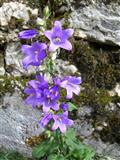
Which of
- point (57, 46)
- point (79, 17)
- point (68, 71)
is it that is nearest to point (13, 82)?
point (68, 71)

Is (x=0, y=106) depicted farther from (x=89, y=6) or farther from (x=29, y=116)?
(x=89, y=6)

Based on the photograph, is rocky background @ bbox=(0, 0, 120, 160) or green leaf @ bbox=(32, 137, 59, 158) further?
rocky background @ bbox=(0, 0, 120, 160)

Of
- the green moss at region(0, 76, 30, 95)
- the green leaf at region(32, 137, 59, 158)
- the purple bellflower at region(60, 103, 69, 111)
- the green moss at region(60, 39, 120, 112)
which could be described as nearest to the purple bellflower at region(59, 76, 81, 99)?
the purple bellflower at region(60, 103, 69, 111)

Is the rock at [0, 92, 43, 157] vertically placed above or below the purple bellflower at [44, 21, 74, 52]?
below

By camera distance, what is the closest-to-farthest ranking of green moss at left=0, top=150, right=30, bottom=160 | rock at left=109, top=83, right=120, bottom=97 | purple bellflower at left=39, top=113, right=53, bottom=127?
purple bellflower at left=39, top=113, right=53, bottom=127 < green moss at left=0, top=150, right=30, bottom=160 < rock at left=109, top=83, right=120, bottom=97

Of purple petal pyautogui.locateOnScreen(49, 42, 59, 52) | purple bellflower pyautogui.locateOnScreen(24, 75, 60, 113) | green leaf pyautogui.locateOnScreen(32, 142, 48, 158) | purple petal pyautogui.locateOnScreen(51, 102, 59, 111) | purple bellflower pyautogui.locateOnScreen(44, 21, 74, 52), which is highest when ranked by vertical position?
purple bellflower pyautogui.locateOnScreen(44, 21, 74, 52)

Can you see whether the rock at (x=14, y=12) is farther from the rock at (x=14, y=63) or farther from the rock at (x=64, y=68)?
the rock at (x=64, y=68)

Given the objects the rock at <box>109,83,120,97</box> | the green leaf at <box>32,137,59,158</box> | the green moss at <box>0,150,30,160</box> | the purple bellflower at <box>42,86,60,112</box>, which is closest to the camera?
the purple bellflower at <box>42,86,60,112</box>

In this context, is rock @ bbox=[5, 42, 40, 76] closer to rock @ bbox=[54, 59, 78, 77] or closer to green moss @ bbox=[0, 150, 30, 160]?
rock @ bbox=[54, 59, 78, 77]
